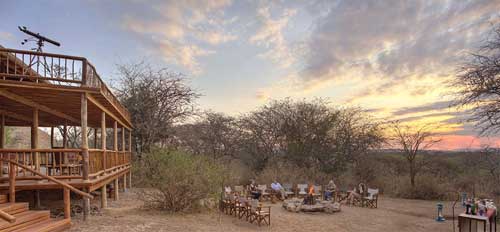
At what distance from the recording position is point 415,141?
20797 mm

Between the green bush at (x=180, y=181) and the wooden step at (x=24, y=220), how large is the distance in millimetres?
3906

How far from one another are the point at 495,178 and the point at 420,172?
4.53 metres

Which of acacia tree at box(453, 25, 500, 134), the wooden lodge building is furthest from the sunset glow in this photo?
the wooden lodge building

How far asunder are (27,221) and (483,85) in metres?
13.0

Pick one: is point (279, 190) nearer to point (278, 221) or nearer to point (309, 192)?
point (309, 192)

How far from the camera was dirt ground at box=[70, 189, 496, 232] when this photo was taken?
347 inches

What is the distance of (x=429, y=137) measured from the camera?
20.8m

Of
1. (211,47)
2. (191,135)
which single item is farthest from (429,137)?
(191,135)

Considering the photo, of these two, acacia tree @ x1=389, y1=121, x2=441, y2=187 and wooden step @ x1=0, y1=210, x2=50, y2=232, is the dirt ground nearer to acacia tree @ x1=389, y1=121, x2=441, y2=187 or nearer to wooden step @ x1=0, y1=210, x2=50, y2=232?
wooden step @ x1=0, y1=210, x2=50, y2=232

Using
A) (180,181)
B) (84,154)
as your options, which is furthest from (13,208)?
(180,181)

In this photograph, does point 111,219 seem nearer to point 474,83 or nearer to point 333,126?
point 474,83

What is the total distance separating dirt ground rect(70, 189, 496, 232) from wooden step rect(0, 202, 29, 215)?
46.3 inches

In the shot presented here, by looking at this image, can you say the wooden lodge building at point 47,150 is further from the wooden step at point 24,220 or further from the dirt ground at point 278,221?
the dirt ground at point 278,221

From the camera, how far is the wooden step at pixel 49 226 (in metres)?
6.85
